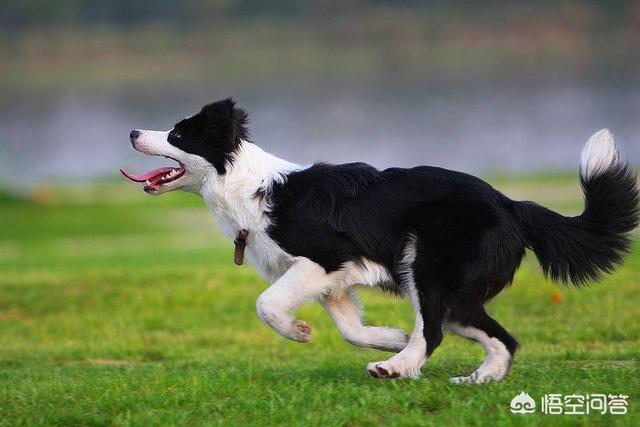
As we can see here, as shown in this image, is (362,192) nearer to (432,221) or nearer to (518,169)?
(432,221)

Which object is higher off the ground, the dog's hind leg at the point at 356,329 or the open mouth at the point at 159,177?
the open mouth at the point at 159,177

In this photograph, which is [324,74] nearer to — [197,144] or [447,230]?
[197,144]

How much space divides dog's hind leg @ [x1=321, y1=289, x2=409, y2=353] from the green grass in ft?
0.81

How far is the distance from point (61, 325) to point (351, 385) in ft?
17.1

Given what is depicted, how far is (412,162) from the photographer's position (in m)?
32.5

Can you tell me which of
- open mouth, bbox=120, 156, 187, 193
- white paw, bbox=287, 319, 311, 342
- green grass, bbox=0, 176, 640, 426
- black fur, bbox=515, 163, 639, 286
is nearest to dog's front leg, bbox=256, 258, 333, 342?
white paw, bbox=287, 319, 311, 342

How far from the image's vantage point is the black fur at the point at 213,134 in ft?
21.5

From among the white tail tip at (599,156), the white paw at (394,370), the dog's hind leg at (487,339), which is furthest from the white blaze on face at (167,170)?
the white tail tip at (599,156)

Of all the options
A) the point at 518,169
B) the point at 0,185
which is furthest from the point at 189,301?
the point at 518,169

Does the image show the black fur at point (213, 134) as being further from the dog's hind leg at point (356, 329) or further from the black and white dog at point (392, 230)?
the dog's hind leg at point (356, 329)

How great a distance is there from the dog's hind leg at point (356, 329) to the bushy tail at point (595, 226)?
0.97 meters

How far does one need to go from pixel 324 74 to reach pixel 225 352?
129 feet

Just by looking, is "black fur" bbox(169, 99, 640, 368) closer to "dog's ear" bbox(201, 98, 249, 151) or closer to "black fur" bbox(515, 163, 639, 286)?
"black fur" bbox(515, 163, 639, 286)

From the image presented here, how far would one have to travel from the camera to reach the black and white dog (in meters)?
6.02
